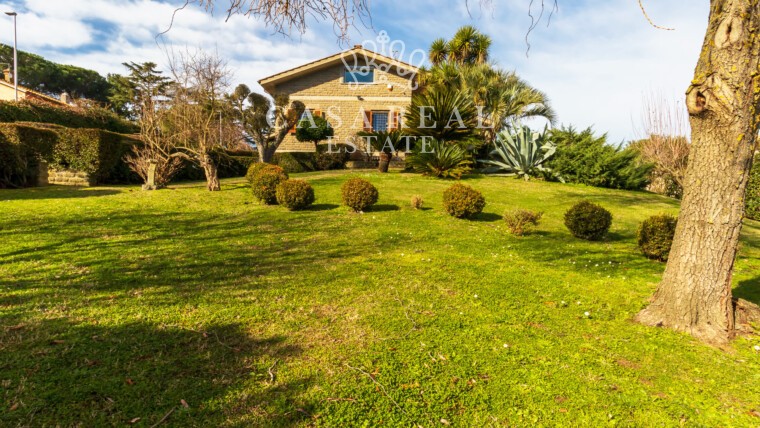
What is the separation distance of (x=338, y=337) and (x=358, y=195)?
6.58 m

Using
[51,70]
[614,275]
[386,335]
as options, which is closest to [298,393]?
→ [386,335]

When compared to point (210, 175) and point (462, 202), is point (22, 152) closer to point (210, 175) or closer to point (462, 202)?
point (210, 175)

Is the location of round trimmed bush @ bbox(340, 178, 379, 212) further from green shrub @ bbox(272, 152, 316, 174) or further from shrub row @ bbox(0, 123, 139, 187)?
green shrub @ bbox(272, 152, 316, 174)

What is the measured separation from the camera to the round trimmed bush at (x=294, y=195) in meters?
9.71

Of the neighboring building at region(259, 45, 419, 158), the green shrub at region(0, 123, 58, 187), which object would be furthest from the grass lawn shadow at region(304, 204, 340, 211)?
the neighboring building at region(259, 45, 419, 158)

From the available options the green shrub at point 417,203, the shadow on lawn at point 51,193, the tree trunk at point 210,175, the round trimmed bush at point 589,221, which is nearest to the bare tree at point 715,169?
the round trimmed bush at point 589,221

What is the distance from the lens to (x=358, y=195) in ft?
31.9

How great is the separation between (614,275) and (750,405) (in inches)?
129

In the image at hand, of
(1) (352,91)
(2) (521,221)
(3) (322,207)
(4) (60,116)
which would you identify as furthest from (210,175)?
(4) (60,116)

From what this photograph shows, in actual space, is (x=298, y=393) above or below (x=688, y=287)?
below

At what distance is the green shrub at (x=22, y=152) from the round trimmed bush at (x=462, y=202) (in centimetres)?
1375

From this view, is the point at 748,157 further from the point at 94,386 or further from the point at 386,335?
the point at 94,386

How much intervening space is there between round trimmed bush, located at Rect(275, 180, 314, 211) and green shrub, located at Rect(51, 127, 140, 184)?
26.8 ft

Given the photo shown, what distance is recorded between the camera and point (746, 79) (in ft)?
10.9
